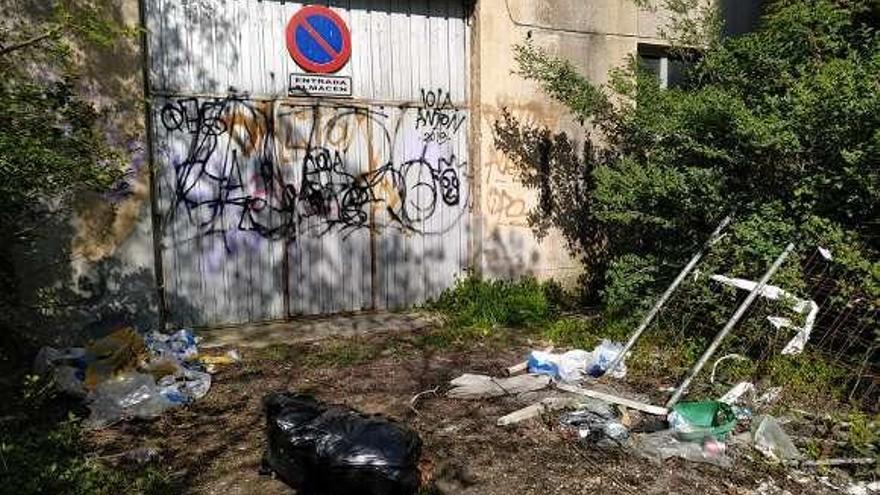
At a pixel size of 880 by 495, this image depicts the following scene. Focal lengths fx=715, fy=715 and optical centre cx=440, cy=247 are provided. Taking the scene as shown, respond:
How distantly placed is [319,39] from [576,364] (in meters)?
3.76

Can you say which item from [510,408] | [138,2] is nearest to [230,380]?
[510,408]

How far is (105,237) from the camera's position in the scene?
566 cm

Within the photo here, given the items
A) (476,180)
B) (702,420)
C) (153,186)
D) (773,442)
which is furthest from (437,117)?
(773,442)

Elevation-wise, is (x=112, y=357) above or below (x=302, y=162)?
below

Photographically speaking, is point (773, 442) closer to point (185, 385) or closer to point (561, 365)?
point (561, 365)

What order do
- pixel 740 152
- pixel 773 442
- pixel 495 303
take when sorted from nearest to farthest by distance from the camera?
pixel 773 442 < pixel 740 152 < pixel 495 303

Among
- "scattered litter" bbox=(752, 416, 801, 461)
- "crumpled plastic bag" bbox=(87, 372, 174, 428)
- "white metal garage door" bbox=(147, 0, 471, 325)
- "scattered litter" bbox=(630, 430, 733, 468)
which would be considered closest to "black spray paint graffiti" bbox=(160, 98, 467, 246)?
"white metal garage door" bbox=(147, 0, 471, 325)

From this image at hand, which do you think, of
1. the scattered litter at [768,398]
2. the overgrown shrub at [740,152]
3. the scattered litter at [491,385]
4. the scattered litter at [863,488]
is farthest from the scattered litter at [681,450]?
the overgrown shrub at [740,152]

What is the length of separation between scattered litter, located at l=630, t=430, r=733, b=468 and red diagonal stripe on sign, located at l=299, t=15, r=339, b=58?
177 inches

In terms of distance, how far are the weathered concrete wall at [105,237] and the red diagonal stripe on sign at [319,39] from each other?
1477 mm

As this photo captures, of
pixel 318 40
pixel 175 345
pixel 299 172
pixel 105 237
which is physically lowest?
pixel 175 345

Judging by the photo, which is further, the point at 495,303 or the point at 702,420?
the point at 495,303

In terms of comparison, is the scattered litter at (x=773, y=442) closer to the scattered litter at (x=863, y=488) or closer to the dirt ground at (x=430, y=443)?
the dirt ground at (x=430, y=443)

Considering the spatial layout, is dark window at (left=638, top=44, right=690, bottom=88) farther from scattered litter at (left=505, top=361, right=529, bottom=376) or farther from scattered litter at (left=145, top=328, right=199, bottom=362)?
scattered litter at (left=145, top=328, right=199, bottom=362)
